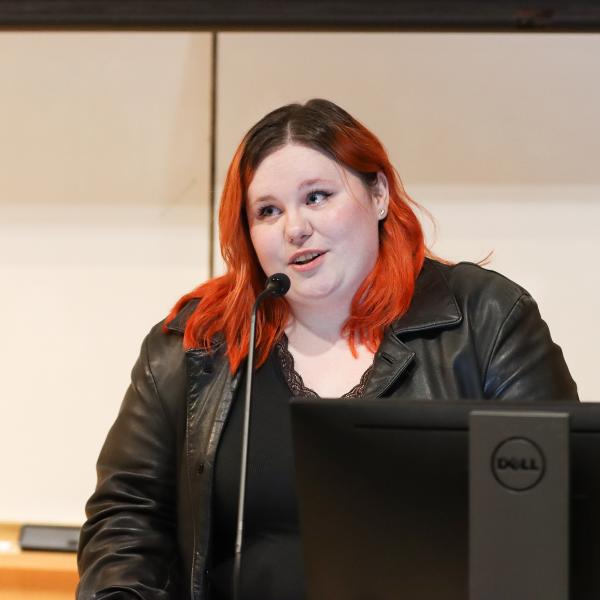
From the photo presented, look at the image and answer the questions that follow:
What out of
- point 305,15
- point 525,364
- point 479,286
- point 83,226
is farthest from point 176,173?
point 525,364

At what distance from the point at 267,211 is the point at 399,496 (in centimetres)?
89

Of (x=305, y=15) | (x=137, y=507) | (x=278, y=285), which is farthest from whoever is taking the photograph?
(x=305, y=15)

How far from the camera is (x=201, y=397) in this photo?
1.98m

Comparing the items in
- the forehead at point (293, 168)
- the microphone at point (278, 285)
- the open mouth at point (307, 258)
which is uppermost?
the forehead at point (293, 168)

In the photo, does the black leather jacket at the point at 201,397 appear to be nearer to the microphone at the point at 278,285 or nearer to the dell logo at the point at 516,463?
the microphone at the point at 278,285

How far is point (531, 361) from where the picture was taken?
1.83 metres

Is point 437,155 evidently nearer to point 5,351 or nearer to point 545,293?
point 545,293

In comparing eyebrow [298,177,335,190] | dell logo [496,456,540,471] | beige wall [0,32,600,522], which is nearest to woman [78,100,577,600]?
eyebrow [298,177,335,190]

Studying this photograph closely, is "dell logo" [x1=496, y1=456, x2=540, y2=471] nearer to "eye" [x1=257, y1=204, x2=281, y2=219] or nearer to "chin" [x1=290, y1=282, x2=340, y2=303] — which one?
"chin" [x1=290, y1=282, x2=340, y2=303]

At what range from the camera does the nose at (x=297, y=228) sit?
6.12 feet

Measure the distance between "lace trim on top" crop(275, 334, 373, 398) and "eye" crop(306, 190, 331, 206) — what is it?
0.87 feet

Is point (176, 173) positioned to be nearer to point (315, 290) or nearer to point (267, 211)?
point (267, 211)

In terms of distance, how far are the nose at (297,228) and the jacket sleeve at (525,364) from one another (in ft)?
1.21

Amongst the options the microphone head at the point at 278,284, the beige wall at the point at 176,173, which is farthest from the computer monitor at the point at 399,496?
the beige wall at the point at 176,173
